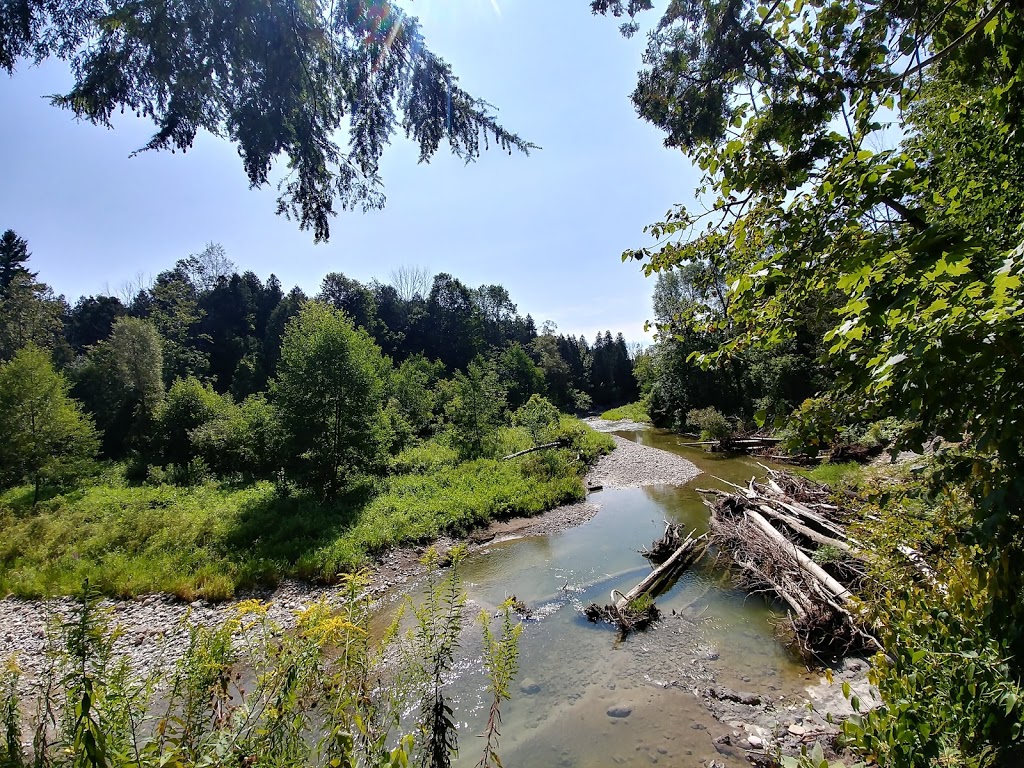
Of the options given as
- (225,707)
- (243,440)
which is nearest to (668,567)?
(225,707)

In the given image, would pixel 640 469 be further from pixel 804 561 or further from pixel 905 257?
pixel 905 257

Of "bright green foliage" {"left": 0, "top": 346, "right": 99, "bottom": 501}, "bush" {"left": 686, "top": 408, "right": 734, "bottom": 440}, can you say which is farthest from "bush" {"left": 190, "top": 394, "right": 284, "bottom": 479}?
"bush" {"left": 686, "top": 408, "right": 734, "bottom": 440}

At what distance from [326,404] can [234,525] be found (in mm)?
5016

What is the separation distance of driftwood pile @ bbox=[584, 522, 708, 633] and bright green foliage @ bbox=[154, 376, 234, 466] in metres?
25.2

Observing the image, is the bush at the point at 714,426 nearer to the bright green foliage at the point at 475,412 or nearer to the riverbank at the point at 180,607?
the bright green foliage at the point at 475,412

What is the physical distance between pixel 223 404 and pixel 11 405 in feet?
32.7

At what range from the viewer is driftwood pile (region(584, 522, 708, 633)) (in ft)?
26.1

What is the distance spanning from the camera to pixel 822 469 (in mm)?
15867

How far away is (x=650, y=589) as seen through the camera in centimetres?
909

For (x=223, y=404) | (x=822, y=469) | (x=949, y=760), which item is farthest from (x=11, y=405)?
(x=822, y=469)

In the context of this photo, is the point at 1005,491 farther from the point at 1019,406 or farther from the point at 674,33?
the point at 674,33

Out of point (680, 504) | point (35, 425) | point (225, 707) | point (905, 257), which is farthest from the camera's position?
point (35, 425)

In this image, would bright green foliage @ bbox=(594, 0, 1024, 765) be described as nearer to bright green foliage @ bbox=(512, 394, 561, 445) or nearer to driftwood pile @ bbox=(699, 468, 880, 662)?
driftwood pile @ bbox=(699, 468, 880, 662)

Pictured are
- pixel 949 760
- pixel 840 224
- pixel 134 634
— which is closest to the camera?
pixel 949 760
